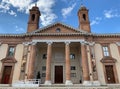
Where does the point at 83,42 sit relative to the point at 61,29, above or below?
below

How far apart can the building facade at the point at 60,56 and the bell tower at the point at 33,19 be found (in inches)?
6.8

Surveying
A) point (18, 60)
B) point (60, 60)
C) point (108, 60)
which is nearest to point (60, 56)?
point (60, 60)

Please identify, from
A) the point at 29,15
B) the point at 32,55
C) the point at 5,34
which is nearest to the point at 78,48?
the point at 32,55

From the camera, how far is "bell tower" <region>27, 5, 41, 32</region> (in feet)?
89.0

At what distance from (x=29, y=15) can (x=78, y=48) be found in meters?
12.1

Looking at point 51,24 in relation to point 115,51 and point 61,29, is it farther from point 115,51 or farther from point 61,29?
point 115,51

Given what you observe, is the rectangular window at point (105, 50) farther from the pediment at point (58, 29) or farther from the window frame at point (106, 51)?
the pediment at point (58, 29)

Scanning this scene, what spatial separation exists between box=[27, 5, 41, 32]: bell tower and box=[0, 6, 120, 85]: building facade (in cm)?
17

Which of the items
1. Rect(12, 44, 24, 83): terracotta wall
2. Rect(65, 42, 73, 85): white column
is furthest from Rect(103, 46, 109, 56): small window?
Rect(12, 44, 24, 83): terracotta wall

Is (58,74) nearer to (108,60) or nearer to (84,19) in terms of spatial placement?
(108,60)

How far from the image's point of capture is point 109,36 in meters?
25.5

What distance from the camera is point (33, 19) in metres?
28.6

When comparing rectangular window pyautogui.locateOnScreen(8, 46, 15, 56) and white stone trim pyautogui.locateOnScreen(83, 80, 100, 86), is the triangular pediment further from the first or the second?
white stone trim pyautogui.locateOnScreen(83, 80, 100, 86)

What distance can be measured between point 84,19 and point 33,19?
10.4 m
